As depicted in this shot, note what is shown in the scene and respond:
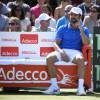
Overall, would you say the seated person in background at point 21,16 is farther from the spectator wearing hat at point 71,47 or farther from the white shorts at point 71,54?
the white shorts at point 71,54

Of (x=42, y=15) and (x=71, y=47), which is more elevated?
(x=42, y=15)

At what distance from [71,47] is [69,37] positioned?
22 cm

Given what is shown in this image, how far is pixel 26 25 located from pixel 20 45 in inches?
53.7

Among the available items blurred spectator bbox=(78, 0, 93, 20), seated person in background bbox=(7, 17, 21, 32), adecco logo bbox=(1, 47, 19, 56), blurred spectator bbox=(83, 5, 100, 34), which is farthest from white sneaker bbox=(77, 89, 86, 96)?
blurred spectator bbox=(78, 0, 93, 20)

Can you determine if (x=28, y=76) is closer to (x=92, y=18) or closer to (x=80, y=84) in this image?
(x=80, y=84)

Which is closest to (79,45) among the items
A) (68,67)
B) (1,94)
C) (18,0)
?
(68,67)

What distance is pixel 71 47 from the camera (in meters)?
10.4

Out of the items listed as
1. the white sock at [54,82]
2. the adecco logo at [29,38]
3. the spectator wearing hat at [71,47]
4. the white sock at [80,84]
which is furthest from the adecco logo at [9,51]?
the white sock at [80,84]

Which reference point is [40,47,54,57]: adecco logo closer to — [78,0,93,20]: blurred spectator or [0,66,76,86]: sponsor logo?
[0,66,76,86]: sponsor logo

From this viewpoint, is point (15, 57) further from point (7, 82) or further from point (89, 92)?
point (89, 92)

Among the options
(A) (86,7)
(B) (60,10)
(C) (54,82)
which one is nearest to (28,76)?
(C) (54,82)

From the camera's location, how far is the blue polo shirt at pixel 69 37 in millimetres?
10367

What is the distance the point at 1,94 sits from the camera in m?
9.98

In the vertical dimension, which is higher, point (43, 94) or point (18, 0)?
point (18, 0)
